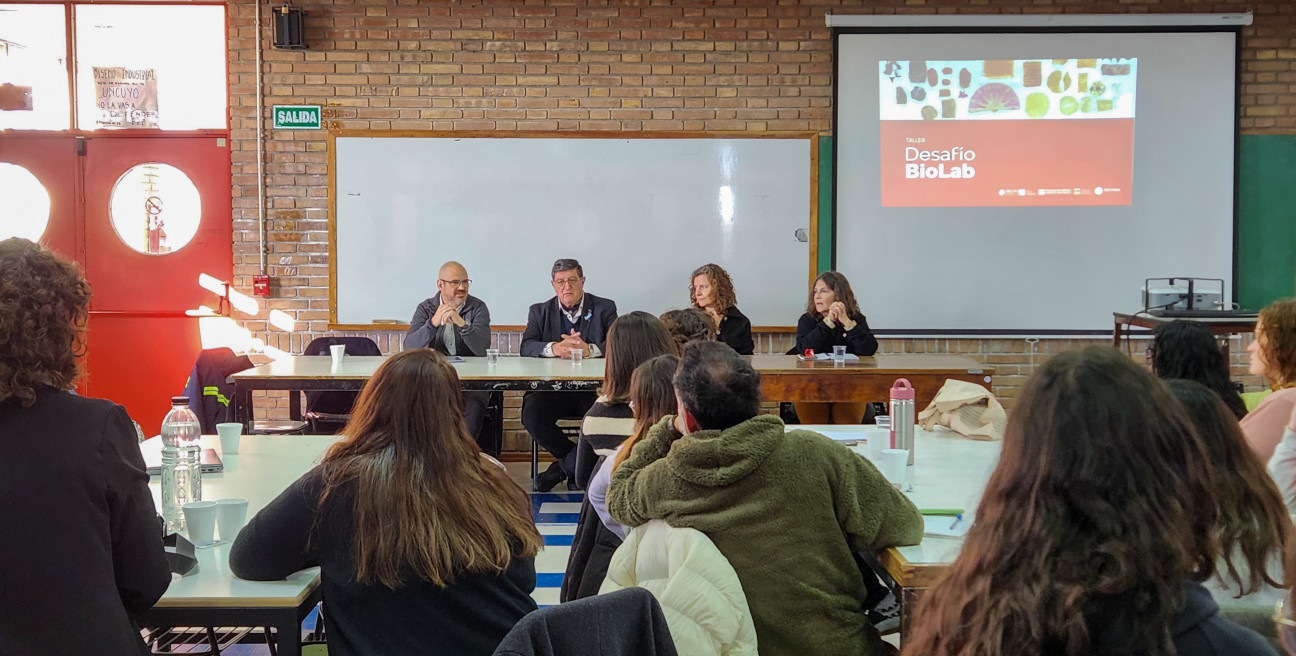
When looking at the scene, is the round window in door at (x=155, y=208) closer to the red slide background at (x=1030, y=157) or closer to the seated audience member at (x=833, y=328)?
the seated audience member at (x=833, y=328)

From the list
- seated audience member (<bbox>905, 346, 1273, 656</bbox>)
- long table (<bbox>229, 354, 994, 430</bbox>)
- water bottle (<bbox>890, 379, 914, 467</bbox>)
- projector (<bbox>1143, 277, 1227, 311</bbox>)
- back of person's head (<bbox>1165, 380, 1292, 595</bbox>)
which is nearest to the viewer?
seated audience member (<bbox>905, 346, 1273, 656</bbox>)

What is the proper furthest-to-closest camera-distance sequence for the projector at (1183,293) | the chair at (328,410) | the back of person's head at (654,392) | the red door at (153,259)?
the red door at (153,259) < the projector at (1183,293) < the chair at (328,410) < the back of person's head at (654,392)

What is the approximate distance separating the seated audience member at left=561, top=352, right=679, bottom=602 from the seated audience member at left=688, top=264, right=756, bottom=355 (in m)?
3.23

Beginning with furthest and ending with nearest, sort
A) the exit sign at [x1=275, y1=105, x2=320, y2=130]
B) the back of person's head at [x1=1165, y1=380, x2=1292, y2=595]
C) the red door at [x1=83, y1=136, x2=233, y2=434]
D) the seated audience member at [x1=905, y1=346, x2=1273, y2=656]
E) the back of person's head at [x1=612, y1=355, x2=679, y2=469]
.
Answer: the red door at [x1=83, y1=136, x2=233, y2=434], the exit sign at [x1=275, y1=105, x2=320, y2=130], the back of person's head at [x1=612, y1=355, x2=679, y2=469], the back of person's head at [x1=1165, y1=380, x2=1292, y2=595], the seated audience member at [x1=905, y1=346, x2=1273, y2=656]

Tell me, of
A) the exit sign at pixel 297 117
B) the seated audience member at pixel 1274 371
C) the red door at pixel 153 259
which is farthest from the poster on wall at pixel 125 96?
the seated audience member at pixel 1274 371

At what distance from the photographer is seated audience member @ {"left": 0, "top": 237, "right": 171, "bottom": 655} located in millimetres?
1656

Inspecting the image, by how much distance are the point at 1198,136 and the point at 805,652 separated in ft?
19.3

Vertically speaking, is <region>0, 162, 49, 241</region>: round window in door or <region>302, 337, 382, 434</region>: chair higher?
<region>0, 162, 49, 241</region>: round window in door

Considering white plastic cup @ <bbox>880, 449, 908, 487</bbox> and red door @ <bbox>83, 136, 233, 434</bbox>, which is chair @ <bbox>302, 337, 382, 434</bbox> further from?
white plastic cup @ <bbox>880, 449, 908, 487</bbox>

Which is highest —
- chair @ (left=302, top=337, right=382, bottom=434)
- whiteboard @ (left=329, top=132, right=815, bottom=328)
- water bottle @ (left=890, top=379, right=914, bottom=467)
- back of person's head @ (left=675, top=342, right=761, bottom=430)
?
whiteboard @ (left=329, top=132, right=815, bottom=328)

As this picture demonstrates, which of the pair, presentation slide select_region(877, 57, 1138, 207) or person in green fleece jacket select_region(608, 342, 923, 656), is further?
presentation slide select_region(877, 57, 1138, 207)

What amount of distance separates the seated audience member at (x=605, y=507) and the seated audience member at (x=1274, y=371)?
5.06ft

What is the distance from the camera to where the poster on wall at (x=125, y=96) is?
6629mm

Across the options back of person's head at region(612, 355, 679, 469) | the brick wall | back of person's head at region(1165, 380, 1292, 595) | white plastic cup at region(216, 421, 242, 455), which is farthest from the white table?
the brick wall
